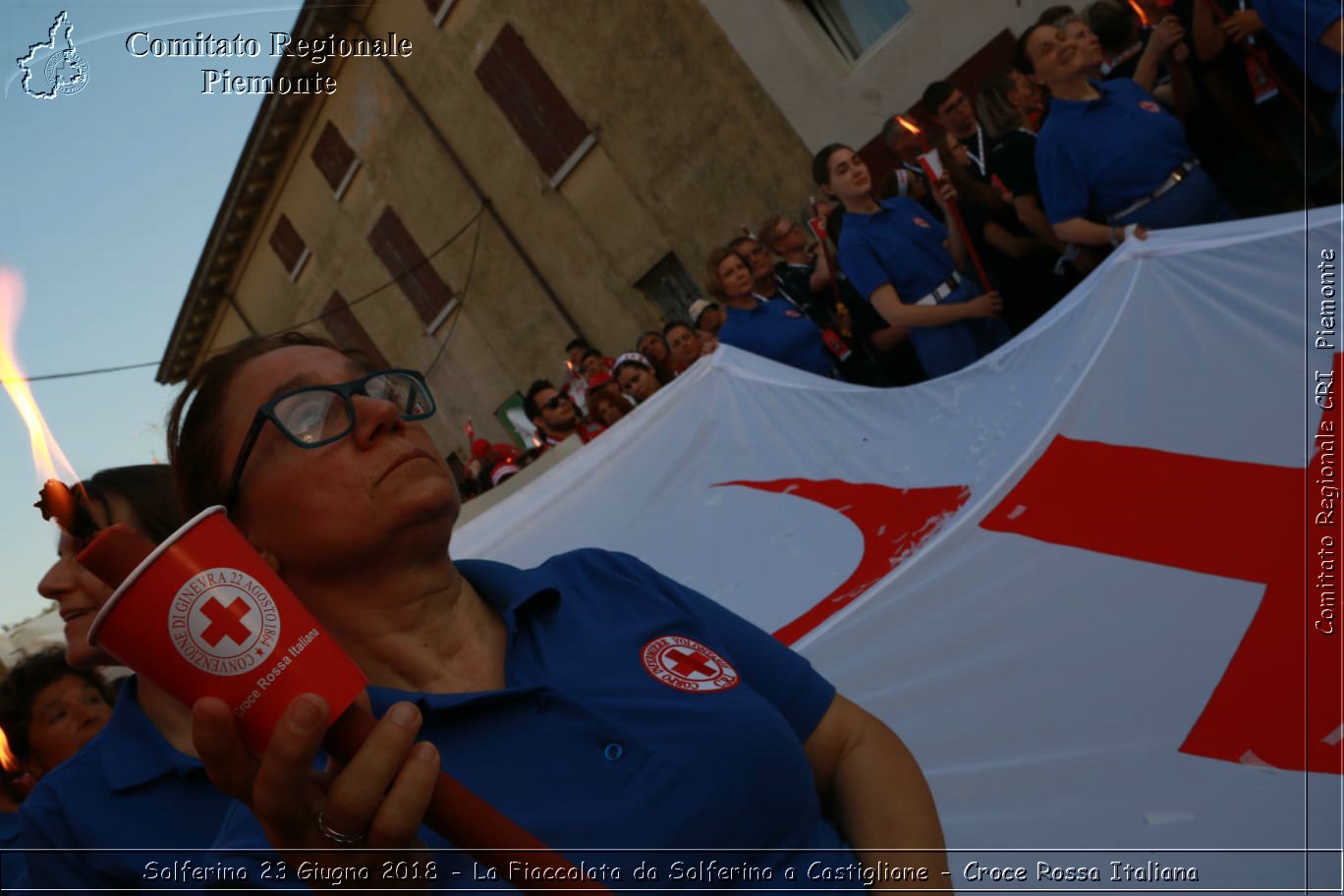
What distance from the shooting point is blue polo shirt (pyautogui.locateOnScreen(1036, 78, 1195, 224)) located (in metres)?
4.08

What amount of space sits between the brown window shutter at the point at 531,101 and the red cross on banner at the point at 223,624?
11.1 metres

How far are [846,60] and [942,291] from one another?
5453mm

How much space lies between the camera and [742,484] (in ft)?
13.0

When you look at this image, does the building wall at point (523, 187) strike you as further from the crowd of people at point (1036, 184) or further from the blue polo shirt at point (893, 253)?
the blue polo shirt at point (893, 253)

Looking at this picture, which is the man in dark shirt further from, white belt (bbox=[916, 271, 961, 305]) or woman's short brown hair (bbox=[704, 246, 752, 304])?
woman's short brown hair (bbox=[704, 246, 752, 304])

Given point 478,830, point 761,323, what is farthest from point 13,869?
point 761,323

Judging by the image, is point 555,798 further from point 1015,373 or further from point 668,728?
point 1015,373

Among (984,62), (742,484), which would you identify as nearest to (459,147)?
(984,62)

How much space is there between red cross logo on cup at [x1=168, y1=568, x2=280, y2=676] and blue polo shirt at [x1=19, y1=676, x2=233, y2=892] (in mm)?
952

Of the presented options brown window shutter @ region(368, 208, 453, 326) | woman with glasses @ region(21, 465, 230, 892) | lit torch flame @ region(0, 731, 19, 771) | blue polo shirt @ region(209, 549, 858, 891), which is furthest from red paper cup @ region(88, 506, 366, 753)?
brown window shutter @ region(368, 208, 453, 326)

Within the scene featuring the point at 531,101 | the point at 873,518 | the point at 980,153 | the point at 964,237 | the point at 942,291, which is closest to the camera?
the point at 873,518

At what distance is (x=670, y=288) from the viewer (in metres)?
12.0

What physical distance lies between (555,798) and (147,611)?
50cm

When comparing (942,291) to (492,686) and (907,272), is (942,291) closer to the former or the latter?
(907,272)
